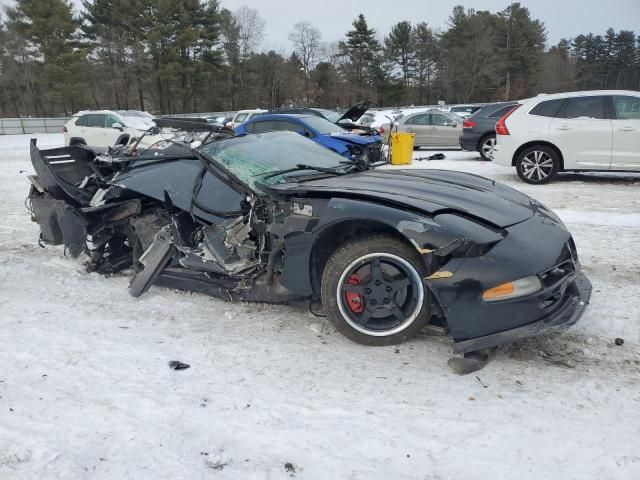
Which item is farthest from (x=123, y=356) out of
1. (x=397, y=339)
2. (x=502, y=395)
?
(x=502, y=395)

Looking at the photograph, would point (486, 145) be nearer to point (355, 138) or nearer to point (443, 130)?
point (443, 130)

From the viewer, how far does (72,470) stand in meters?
2.16

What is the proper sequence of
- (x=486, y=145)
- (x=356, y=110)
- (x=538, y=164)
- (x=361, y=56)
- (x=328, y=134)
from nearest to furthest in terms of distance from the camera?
1. (x=538, y=164)
2. (x=328, y=134)
3. (x=356, y=110)
4. (x=486, y=145)
5. (x=361, y=56)

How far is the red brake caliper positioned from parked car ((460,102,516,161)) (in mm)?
10707

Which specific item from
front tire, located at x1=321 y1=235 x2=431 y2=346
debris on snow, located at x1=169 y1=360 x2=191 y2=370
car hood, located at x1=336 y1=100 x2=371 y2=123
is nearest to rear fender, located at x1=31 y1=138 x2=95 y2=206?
debris on snow, located at x1=169 y1=360 x2=191 y2=370

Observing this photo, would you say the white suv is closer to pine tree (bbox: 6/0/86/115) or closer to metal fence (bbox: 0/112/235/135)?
metal fence (bbox: 0/112/235/135)

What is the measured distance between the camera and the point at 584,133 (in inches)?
341

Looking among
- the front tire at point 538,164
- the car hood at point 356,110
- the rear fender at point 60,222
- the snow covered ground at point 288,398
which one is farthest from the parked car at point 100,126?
the snow covered ground at point 288,398

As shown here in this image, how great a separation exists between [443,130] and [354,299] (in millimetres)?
13825

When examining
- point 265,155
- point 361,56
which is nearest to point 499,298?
point 265,155

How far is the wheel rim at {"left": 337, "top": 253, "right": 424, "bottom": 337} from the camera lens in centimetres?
300

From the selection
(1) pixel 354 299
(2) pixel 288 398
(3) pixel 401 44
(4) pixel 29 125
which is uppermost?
(3) pixel 401 44

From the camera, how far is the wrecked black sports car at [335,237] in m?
2.77

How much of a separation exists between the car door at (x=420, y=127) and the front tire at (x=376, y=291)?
45.1 feet
